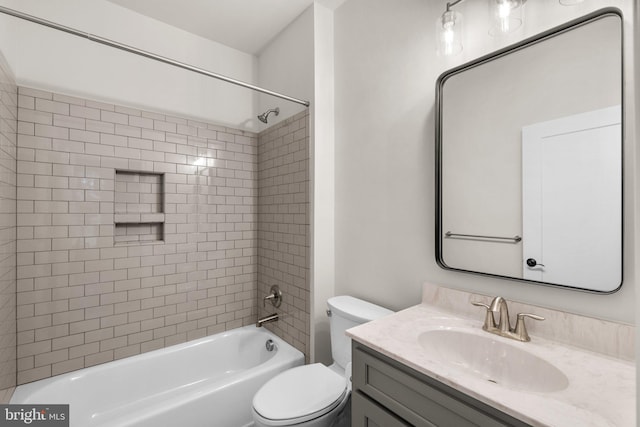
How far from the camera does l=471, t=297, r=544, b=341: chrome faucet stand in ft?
3.56

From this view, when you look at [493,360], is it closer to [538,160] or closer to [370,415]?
[370,415]

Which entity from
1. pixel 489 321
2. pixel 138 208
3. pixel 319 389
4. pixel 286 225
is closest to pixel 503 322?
pixel 489 321

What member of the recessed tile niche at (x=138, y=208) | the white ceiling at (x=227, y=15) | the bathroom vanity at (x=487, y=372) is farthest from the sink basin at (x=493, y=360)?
the white ceiling at (x=227, y=15)

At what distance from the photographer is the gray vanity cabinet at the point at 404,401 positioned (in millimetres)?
790

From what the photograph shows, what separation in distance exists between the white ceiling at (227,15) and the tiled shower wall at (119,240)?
0.73m

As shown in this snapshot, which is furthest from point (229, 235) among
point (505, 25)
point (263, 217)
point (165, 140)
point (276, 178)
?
point (505, 25)

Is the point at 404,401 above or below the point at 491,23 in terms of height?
below

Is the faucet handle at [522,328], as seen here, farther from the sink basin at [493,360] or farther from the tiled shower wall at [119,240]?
the tiled shower wall at [119,240]

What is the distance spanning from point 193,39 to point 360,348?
8.38 ft

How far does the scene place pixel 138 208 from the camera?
210 centimetres

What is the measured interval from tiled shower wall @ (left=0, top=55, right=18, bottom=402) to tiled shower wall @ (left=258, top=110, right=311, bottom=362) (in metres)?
1.50

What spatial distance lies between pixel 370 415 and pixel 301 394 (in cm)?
48

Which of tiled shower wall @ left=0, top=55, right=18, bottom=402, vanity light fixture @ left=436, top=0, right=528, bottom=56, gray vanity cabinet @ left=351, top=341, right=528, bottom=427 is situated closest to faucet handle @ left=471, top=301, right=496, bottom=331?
gray vanity cabinet @ left=351, top=341, right=528, bottom=427

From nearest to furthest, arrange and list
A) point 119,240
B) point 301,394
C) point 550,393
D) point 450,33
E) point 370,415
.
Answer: point 550,393, point 370,415, point 450,33, point 301,394, point 119,240
